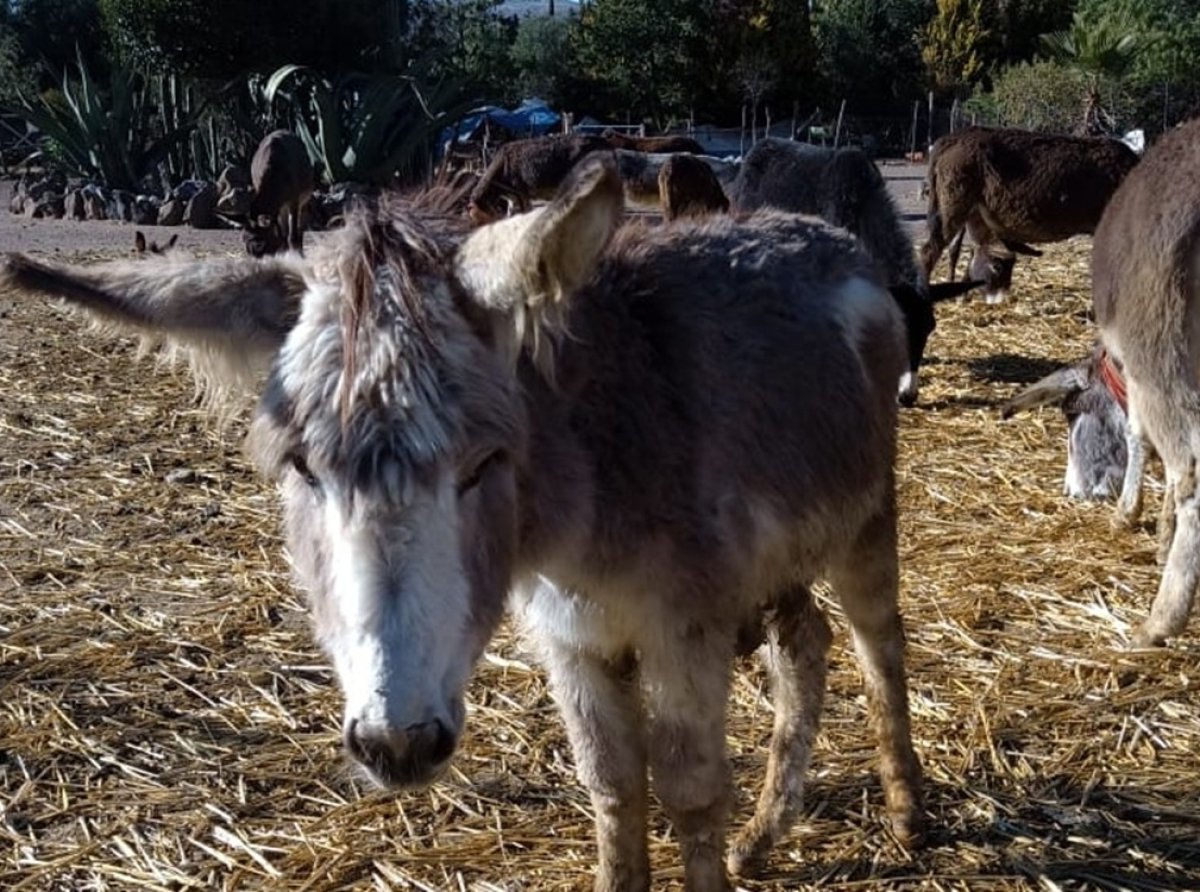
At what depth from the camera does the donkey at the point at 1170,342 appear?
4.64 meters

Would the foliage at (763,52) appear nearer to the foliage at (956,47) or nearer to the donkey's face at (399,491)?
the foliage at (956,47)

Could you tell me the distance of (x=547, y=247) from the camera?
1.99 m

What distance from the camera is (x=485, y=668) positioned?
181 inches

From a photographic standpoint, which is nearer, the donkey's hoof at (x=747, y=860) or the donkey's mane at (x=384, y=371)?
the donkey's mane at (x=384, y=371)

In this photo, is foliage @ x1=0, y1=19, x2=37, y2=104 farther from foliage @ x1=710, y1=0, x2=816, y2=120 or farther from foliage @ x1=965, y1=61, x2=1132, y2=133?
foliage @ x1=965, y1=61, x2=1132, y2=133

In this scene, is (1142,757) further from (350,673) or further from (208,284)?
(208,284)

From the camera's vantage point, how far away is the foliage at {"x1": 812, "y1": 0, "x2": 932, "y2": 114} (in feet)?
151

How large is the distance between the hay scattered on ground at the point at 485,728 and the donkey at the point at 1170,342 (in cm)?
29

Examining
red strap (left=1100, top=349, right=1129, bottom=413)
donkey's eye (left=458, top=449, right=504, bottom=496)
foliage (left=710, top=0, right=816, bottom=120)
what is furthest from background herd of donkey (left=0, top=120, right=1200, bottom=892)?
foliage (left=710, top=0, right=816, bottom=120)

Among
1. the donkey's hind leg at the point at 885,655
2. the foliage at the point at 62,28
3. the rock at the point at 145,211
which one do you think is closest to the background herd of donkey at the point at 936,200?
the donkey's hind leg at the point at 885,655

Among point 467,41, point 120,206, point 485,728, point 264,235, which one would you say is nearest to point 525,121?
point 467,41

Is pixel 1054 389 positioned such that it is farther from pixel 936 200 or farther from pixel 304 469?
pixel 936 200

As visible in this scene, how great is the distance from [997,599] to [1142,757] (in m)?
A: 1.30

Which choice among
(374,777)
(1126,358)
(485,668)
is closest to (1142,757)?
(1126,358)
